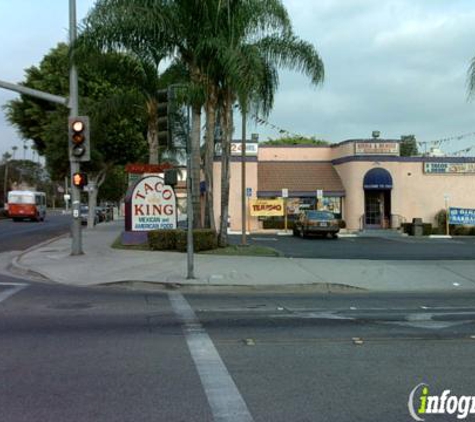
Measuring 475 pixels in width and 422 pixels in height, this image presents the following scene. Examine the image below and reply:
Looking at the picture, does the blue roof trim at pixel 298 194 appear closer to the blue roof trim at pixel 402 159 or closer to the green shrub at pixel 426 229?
the blue roof trim at pixel 402 159

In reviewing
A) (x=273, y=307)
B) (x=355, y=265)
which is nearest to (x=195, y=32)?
(x=355, y=265)

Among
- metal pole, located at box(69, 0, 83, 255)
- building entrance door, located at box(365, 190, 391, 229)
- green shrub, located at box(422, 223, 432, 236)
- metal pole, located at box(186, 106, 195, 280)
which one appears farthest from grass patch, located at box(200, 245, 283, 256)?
building entrance door, located at box(365, 190, 391, 229)

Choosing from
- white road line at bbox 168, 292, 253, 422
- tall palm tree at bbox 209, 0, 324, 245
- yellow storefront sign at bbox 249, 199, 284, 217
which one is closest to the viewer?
white road line at bbox 168, 292, 253, 422

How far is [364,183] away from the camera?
123 feet

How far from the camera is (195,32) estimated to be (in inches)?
767

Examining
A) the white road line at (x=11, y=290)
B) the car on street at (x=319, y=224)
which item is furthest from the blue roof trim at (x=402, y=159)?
the white road line at (x=11, y=290)

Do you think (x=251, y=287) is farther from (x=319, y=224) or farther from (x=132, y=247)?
(x=319, y=224)

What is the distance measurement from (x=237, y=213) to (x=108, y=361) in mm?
30708

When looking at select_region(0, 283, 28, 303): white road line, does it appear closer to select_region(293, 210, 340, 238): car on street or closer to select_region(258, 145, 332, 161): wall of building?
select_region(293, 210, 340, 238): car on street

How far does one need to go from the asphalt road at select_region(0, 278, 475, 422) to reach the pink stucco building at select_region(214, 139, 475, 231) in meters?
26.4

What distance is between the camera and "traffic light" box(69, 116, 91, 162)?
61.9 ft

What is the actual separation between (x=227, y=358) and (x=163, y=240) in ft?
45.8

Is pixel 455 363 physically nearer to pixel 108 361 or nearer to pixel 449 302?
pixel 108 361

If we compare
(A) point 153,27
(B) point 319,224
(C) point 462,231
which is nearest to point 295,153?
(B) point 319,224
